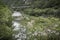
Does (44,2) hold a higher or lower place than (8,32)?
lower

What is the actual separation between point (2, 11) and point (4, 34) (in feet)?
4.81

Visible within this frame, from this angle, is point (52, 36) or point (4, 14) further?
point (52, 36)

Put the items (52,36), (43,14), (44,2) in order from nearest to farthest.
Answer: (52,36), (43,14), (44,2)

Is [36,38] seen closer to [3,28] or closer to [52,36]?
Result: [52,36]

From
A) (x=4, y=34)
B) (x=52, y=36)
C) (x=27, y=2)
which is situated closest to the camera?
(x=4, y=34)

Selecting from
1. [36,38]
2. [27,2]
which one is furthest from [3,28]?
[27,2]

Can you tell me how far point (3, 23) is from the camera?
25.0ft

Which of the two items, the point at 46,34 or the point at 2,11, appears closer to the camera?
the point at 2,11

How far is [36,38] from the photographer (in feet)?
35.0

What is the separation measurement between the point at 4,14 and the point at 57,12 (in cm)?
1190

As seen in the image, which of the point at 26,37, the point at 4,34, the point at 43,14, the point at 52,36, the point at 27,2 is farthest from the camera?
the point at 27,2

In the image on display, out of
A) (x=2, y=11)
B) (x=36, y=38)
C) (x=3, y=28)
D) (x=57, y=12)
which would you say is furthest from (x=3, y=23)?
(x=57, y=12)

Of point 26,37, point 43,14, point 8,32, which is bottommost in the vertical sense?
point 43,14

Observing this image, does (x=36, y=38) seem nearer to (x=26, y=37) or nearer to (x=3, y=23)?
(x=26, y=37)
